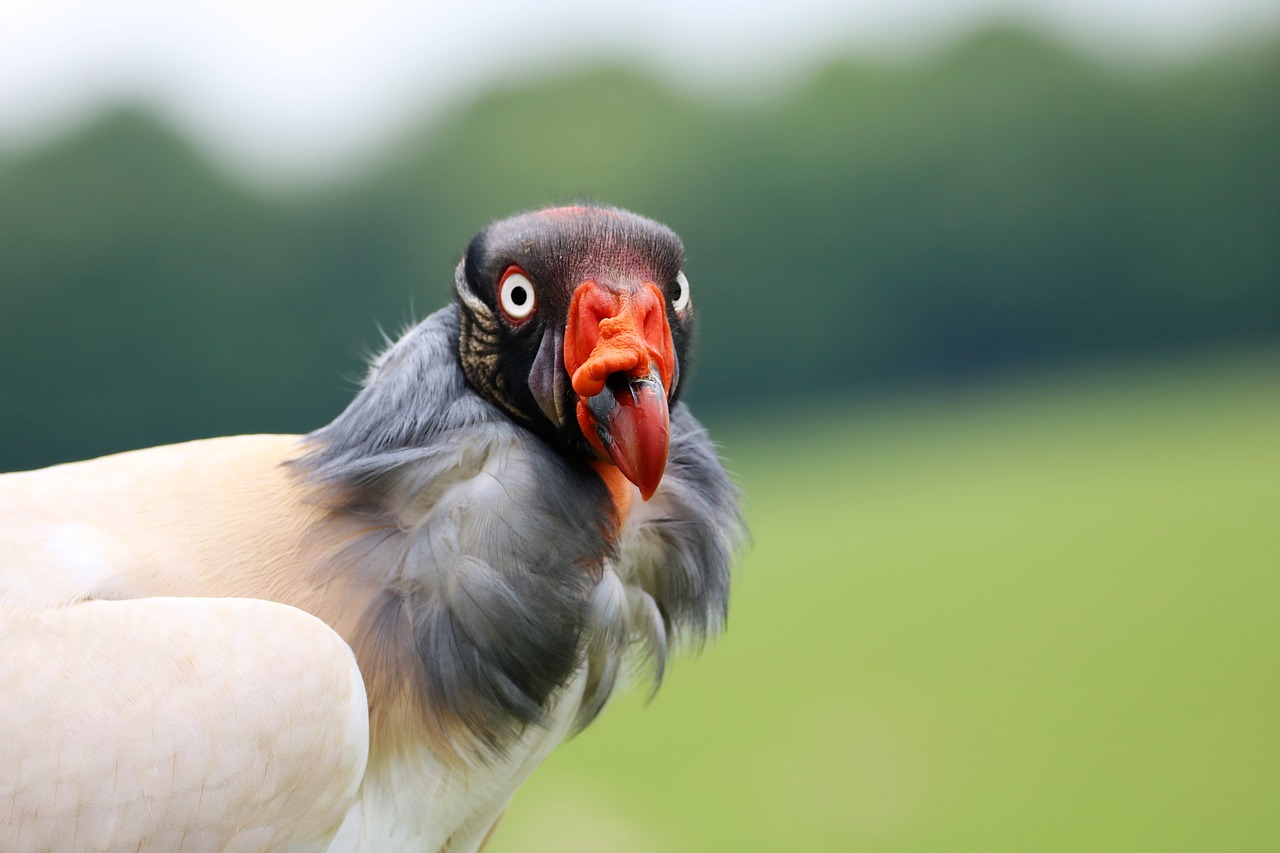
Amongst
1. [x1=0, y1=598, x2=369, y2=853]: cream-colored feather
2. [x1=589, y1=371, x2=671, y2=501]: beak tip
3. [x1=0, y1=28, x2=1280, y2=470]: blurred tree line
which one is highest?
[x1=589, y1=371, x2=671, y2=501]: beak tip

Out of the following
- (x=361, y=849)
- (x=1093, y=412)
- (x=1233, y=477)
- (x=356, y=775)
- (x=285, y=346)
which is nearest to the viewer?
(x=356, y=775)

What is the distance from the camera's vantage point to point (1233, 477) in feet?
48.9

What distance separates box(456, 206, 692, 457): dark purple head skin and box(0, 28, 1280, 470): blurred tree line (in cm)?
1467

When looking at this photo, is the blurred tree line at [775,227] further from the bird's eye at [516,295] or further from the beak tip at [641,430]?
the beak tip at [641,430]

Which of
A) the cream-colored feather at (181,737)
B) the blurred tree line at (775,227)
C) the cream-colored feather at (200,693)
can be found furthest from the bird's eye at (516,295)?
the blurred tree line at (775,227)

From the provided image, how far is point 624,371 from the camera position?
1597 millimetres

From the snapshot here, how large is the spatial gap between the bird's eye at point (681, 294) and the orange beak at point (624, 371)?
124mm

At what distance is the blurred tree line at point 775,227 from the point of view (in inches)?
638

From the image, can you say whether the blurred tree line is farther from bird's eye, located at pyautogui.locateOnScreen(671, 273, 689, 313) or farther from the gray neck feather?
bird's eye, located at pyautogui.locateOnScreen(671, 273, 689, 313)

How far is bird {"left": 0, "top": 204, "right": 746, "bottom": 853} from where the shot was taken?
5.11ft

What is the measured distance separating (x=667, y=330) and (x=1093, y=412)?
62.3 feet

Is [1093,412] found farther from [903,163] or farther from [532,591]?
[532,591]

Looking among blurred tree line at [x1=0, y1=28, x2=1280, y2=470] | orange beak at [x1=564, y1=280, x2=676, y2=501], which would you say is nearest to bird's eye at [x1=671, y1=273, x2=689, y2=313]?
orange beak at [x1=564, y1=280, x2=676, y2=501]

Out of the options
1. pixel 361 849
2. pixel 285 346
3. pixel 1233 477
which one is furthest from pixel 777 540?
pixel 361 849
